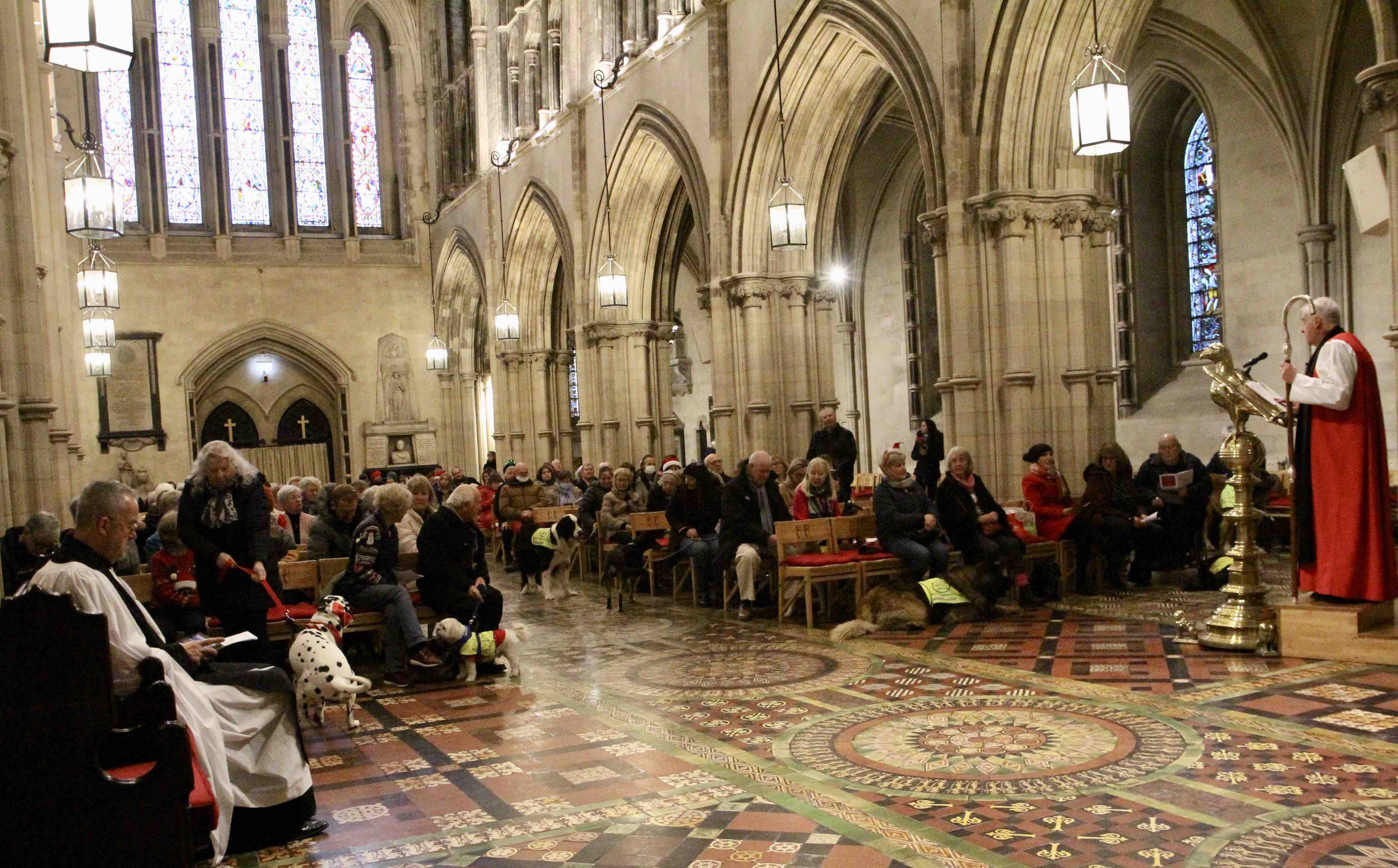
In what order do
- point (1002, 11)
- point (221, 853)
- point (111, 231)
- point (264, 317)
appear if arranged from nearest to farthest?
point (221, 853), point (1002, 11), point (111, 231), point (264, 317)

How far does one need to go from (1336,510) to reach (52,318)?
12.3m

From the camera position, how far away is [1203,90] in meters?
15.0

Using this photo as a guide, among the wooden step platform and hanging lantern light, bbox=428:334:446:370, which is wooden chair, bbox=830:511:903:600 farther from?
hanging lantern light, bbox=428:334:446:370

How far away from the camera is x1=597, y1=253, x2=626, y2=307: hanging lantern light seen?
16.7 meters

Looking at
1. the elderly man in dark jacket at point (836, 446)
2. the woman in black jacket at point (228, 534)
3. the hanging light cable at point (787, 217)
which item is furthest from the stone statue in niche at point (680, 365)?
the woman in black jacket at point (228, 534)

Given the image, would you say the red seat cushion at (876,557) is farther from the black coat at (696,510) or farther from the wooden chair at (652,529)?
the wooden chair at (652,529)

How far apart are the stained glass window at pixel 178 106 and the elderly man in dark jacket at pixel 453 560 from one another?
21.9 meters

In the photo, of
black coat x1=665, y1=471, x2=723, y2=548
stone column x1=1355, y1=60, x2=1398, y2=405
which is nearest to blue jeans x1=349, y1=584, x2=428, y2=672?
black coat x1=665, y1=471, x2=723, y2=548

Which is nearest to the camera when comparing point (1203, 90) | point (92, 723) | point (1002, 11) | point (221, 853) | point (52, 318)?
point (92, 723)

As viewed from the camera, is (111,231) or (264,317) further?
(264,317)

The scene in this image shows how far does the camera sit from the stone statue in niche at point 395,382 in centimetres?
2781

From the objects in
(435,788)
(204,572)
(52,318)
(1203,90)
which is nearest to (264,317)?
(52,318)

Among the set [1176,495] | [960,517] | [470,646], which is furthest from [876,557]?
[470,646]

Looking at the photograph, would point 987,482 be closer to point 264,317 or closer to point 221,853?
point 221,853
